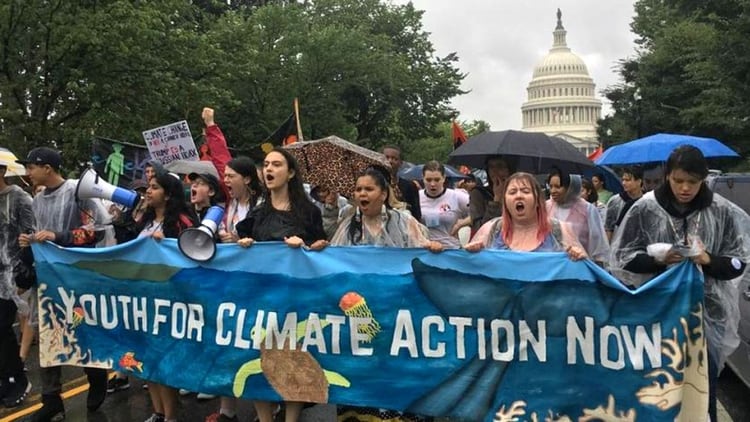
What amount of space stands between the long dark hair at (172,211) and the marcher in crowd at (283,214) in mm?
521

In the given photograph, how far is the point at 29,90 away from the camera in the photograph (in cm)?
1539

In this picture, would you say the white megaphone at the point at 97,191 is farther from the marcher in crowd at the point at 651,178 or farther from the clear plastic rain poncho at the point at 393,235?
the marcher in crowd at the point at 651,178

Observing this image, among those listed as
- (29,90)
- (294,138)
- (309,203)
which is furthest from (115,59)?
(309,203)

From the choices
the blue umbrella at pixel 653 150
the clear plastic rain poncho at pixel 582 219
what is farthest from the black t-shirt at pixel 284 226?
the blue umbrella at pixel 653 150

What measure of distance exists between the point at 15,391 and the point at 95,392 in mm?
677

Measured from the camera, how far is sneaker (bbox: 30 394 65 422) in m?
4.79

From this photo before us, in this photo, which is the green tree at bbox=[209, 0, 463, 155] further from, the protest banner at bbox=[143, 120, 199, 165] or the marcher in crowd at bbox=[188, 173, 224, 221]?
the marcher in crowd at bbox=[188, 173, 224, 221]

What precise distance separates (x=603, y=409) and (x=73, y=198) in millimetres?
3687

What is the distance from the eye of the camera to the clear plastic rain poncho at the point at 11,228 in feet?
16.6

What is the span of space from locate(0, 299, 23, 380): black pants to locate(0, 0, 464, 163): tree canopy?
1011 centimetres

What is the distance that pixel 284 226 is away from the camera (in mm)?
4324

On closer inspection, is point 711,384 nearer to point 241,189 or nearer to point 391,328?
point 391,328

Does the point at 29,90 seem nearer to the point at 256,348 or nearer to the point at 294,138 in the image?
the point at 294,138

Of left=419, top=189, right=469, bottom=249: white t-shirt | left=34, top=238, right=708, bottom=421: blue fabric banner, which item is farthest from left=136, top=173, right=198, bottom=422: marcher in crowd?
left=419, top=189, right=469, bottom=249: white t-shirt
